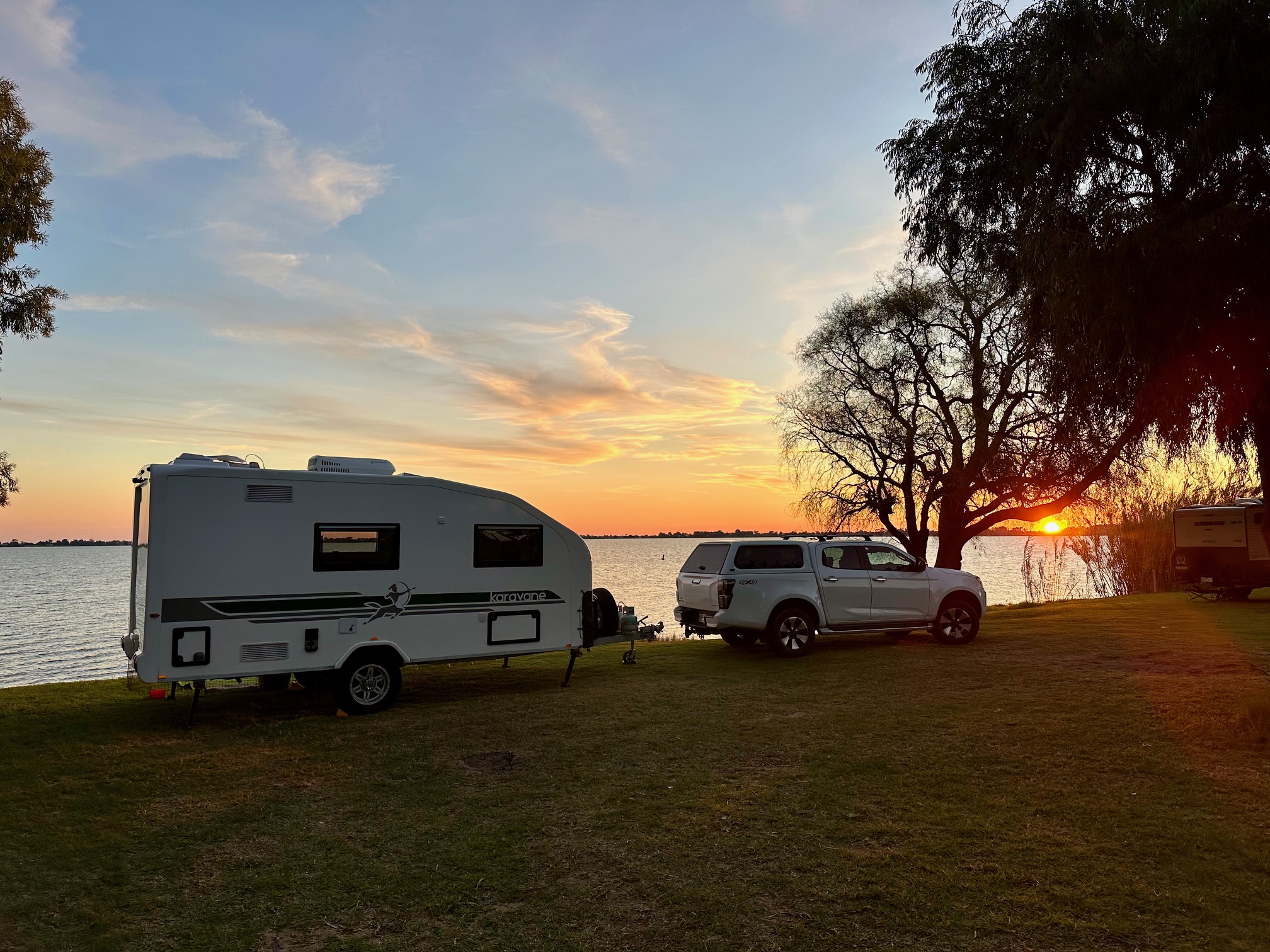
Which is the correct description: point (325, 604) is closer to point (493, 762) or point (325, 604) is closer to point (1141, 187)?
point (493, 762)

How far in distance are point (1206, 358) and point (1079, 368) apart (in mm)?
1029

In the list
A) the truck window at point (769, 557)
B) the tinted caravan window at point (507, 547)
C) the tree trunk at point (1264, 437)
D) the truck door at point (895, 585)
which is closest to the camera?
the tree trunk at point (1264, 437)

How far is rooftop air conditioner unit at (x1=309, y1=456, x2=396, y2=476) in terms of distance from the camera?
10.4 metres

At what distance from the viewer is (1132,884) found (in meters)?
5.11

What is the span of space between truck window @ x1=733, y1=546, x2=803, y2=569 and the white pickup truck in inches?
0.4

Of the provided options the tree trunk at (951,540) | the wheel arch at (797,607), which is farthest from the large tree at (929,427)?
the wheel arch at (797,607)

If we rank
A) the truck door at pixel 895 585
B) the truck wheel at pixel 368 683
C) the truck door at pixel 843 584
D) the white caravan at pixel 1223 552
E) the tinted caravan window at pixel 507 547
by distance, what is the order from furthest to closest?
1. the white caravan at pixel 1223 552
2. the truck door at pixel 895 585
3. the truck door at pixel 843 584
4. the tinted caravan window at pixel 507 547
5. the truck wheel at pixel 368 683

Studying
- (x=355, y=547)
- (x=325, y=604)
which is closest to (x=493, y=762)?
(x=325, y=604)

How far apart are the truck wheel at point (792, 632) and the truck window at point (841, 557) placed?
3.09 ft

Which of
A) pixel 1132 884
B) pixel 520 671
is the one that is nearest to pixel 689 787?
pixel 1132 884

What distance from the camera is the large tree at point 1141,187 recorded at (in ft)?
23.8

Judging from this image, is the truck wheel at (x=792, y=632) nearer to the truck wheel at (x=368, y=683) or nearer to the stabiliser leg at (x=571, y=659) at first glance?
the stabiliser leg at (x=571, y=659)

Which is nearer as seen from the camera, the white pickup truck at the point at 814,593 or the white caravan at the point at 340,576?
the white caravan at the point at 340,576

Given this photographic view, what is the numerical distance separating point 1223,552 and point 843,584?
14921 millimetres
